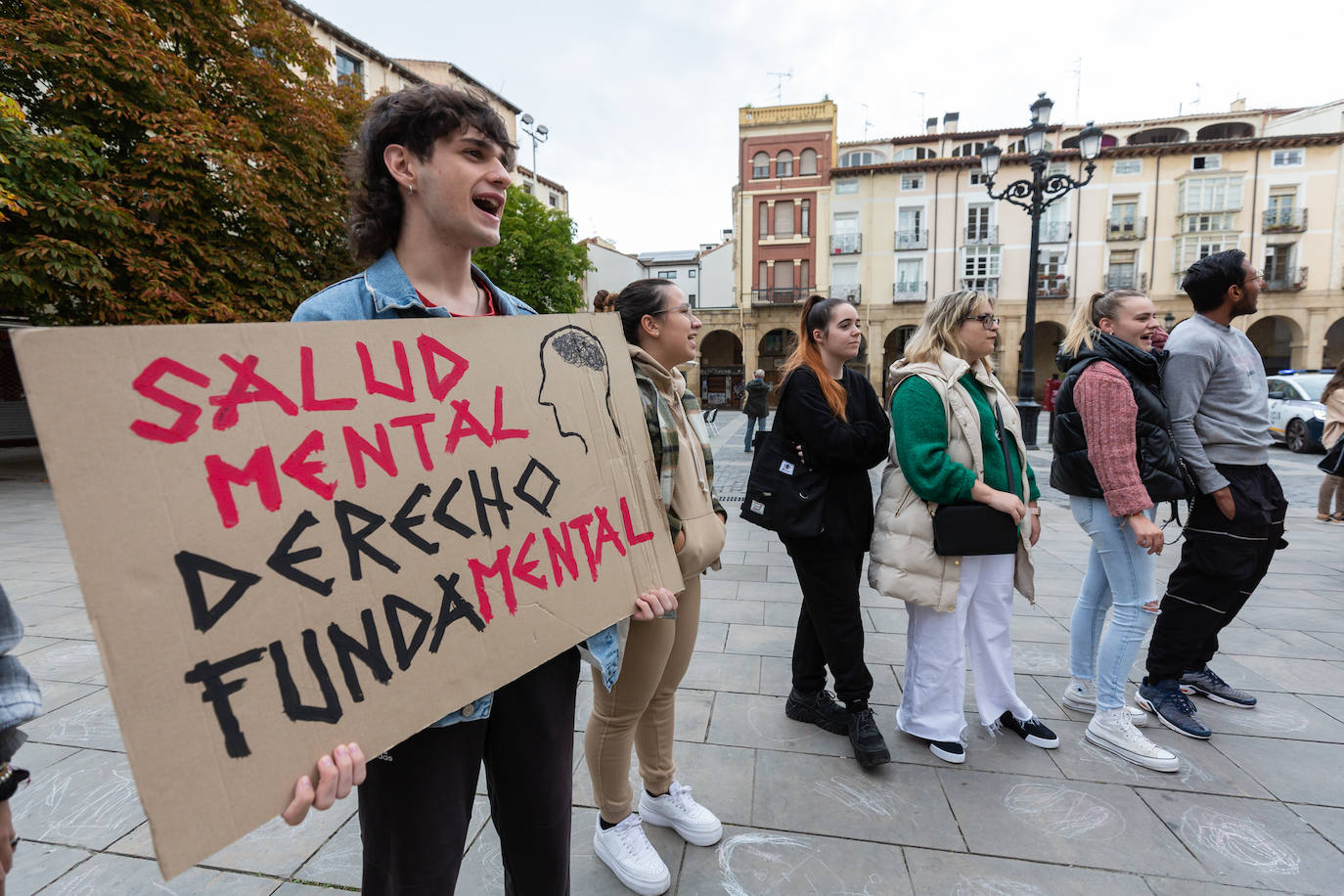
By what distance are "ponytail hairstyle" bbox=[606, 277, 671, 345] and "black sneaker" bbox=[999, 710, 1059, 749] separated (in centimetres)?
244

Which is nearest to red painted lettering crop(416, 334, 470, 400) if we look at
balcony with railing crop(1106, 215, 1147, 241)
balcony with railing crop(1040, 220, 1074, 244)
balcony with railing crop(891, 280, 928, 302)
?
balcony with railing crop(891, 280, 928, 302)

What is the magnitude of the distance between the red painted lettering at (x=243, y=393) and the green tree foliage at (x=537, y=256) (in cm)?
2327

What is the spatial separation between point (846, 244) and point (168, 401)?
115ft

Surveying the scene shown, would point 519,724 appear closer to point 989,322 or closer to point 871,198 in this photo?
point 989,322

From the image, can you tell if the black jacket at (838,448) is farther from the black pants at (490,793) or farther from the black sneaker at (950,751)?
the black pants at (490,793)

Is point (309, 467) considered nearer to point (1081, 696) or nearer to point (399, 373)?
point (399, 373)

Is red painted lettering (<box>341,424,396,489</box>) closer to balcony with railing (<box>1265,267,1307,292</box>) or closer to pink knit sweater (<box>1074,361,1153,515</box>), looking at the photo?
pink knit sweater (<box>1074,361,1153,515</box>)

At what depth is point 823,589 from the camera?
8.96ft

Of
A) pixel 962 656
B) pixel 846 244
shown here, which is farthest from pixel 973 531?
pixel 846 244

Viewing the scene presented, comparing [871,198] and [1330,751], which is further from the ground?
[871,198]

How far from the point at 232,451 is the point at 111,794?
2467 mm

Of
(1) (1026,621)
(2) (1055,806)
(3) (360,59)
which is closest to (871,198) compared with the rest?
(3) (360,59)

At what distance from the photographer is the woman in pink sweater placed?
8.75 feet

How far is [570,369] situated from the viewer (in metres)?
1.47
